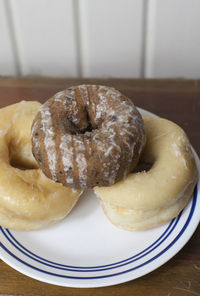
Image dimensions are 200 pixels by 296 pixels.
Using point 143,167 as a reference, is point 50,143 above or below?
above

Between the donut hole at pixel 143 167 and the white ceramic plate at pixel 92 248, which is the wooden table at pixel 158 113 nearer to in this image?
the white ceramic plate at pixel 92 248

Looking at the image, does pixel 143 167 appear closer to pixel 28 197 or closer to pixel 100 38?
pixel 28 197

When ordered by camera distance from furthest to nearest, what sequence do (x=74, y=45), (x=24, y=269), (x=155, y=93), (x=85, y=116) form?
(x=74, y=45) → (x=155, y=93) → (x=85, y=116) → (x=24, y=269)

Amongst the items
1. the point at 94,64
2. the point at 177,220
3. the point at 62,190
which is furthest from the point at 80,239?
the point at 94,64

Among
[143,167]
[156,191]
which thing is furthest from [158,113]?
[156,191]

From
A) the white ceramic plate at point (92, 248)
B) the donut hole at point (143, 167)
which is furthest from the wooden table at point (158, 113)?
the donut hole at point (143, 167)

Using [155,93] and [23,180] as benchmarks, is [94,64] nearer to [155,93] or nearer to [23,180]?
[155,93]

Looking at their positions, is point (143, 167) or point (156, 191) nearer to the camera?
point (156, 191)
